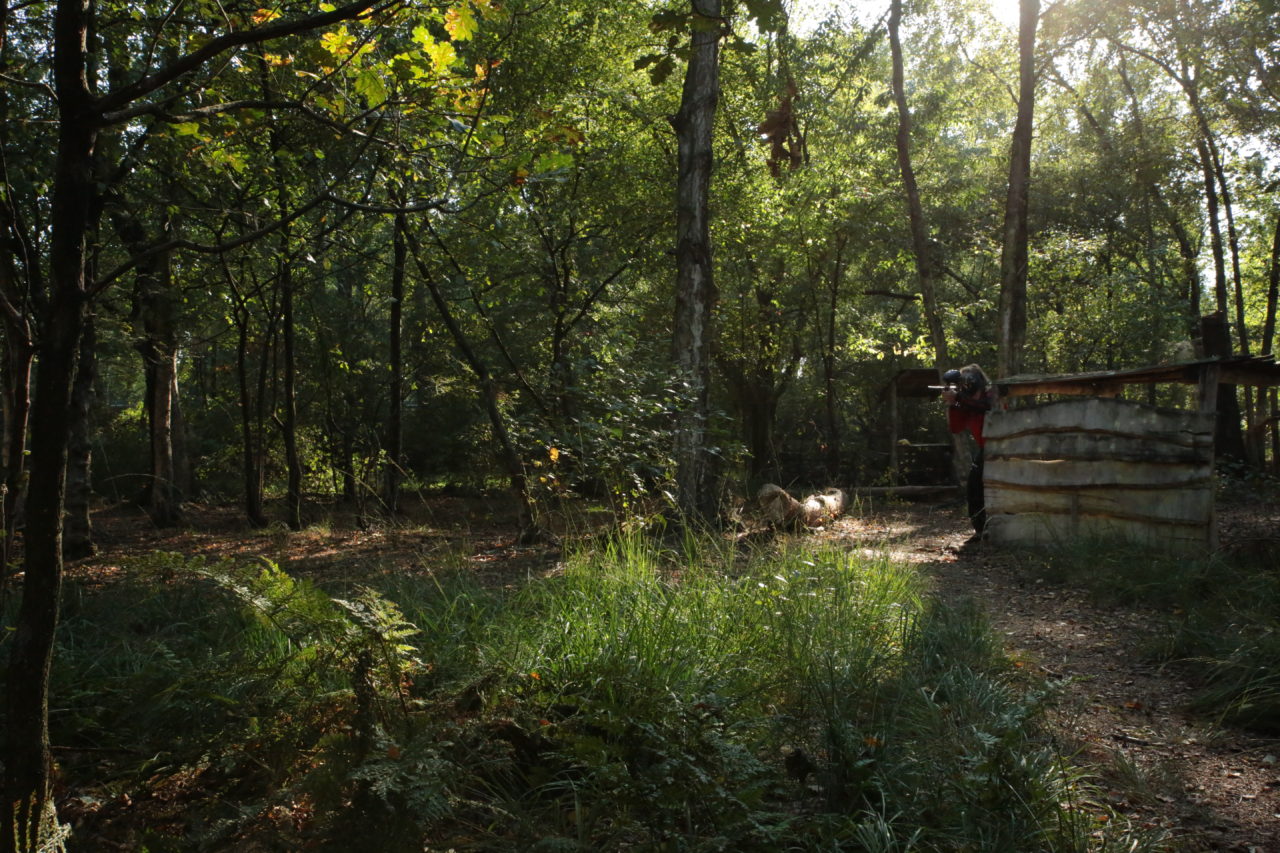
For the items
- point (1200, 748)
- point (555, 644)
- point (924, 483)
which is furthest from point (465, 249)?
point (924, 483)

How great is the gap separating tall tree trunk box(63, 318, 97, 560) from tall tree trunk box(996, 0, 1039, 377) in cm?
1167

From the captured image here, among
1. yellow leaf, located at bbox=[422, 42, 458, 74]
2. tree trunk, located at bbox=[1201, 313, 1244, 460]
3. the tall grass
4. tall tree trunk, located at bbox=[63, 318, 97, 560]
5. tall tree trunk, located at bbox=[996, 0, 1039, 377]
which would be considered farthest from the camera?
tree trunk, located at bbox=[1201, 313, 1244, 460]

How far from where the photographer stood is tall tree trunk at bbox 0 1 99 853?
75.9 inches

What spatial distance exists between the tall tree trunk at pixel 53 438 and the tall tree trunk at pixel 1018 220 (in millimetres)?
12556

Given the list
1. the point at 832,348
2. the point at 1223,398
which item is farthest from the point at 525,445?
the point at 1223,398

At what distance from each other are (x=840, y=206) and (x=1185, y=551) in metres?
10.4

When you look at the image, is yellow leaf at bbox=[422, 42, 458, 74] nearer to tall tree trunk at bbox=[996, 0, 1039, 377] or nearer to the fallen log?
the fallen log

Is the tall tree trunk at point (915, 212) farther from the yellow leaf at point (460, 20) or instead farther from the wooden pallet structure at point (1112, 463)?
the yellow leaf at point (460, 20)

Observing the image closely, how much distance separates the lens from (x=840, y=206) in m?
16.0

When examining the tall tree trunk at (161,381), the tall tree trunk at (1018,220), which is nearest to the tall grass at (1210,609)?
the tall tree trunk at (1018,220)

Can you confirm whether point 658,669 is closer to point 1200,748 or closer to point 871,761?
point 871,761

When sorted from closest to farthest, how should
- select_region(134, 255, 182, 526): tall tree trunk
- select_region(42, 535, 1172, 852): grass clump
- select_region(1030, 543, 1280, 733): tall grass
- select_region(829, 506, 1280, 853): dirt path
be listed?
select_region(42, 535, 1172, 852): grass clump
select_region(829, 506, 1280, 853): dirt path
select_region(1030, 543, 1280, 733): tall grass
select_region(134, 255, 182, 526): tall tree trunk

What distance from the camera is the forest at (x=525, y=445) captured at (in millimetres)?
2377

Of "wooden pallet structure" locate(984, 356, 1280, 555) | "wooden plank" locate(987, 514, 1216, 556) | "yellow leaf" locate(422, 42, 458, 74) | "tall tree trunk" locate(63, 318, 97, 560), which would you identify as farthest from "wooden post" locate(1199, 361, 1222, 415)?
"tall tree trunk" locate(63, 318, 97, 560)
